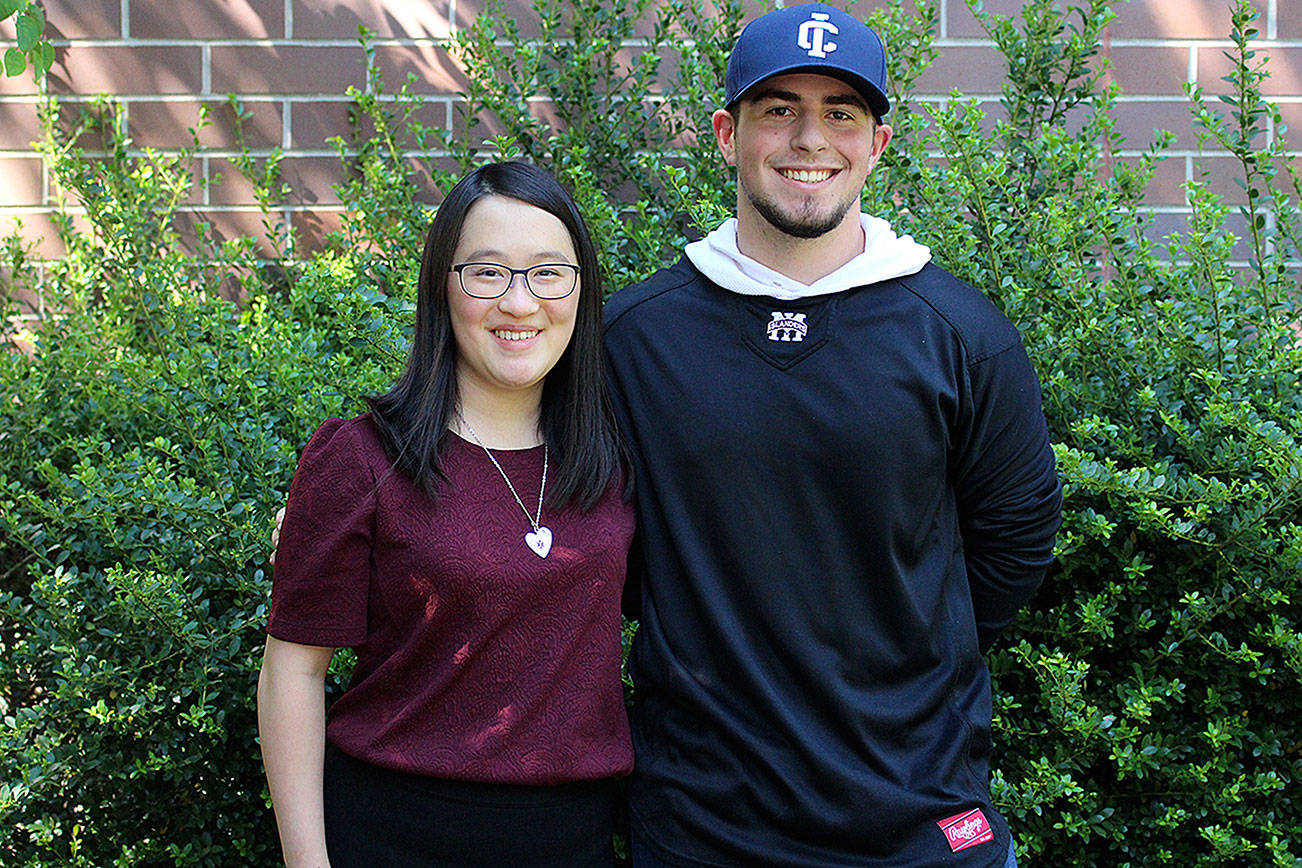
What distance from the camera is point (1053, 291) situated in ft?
10.2

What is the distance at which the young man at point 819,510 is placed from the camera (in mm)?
2213

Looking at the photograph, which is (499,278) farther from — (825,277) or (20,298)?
(20,298)

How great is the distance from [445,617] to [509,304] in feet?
1.81

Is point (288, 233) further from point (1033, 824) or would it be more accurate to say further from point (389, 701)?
point (1033, 824)

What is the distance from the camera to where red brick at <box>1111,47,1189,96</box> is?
163 inches

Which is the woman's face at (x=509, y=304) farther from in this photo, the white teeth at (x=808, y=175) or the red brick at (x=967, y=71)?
the red brick at (x=967, y=71)

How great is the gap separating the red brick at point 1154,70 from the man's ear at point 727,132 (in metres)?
2.09

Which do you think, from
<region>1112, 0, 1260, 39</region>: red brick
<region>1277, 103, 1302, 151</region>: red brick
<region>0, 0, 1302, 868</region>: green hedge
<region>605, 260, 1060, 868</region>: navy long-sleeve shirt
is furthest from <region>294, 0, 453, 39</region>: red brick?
<region>1277, 103, 1302, 151</region>: red brick

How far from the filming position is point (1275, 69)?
4.11 meters

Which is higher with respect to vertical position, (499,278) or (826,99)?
(826,99)

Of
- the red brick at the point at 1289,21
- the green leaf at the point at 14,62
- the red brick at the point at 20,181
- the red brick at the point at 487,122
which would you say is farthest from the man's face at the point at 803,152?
the red brick at the point at 20,181

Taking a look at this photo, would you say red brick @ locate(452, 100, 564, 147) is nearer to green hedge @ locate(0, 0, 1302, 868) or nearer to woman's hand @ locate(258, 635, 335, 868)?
green hedge @ locate(0, 0, 1302, 868)

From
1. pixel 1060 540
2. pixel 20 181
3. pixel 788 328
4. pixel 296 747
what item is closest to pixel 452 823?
pixel 296 747

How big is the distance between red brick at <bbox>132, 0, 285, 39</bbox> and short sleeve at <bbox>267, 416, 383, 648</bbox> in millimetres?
2591
